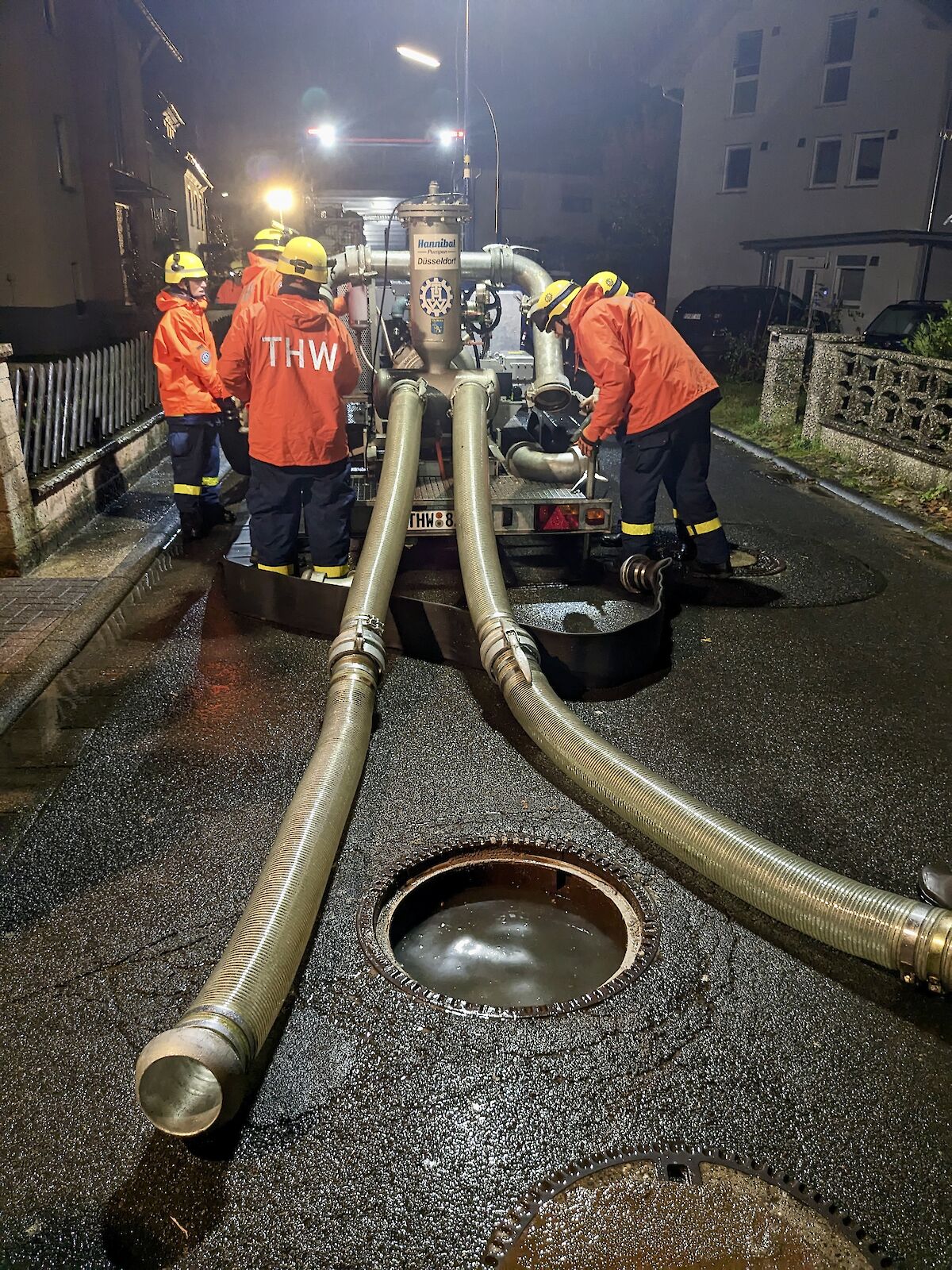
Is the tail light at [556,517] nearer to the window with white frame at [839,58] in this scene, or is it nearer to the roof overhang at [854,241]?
the roof overhang at [854,241]

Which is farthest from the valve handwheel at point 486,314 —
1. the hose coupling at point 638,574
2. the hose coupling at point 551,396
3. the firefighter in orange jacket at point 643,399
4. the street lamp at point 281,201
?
the street lamp at point 281,201

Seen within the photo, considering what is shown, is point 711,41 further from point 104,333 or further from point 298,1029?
point 298,1029

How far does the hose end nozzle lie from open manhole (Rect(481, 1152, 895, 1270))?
0.69m

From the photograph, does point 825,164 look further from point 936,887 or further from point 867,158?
point 936,887

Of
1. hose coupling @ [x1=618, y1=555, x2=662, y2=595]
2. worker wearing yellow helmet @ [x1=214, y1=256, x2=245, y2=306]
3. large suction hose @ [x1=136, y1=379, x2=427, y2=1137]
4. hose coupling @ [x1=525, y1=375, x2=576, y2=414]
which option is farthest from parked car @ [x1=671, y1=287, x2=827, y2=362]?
large suction hose @ [x1=136, y1=379, x2=427, y2=1137]

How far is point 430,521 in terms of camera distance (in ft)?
19.5

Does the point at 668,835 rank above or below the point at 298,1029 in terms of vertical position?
above

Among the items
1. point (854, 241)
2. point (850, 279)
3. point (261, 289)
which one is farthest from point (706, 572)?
point (850, 279)

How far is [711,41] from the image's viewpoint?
24.7 meters

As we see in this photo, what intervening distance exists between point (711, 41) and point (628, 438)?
24.3 metres

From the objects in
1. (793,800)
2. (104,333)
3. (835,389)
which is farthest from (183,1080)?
(104,333)

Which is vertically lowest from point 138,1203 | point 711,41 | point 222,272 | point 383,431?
point 138,1203

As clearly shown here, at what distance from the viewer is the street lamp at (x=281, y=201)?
13.6m

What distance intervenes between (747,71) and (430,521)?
24.5 metres
